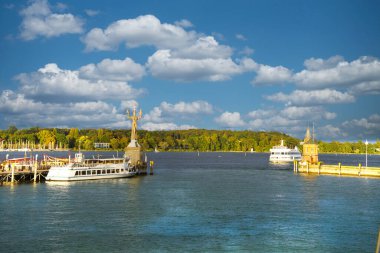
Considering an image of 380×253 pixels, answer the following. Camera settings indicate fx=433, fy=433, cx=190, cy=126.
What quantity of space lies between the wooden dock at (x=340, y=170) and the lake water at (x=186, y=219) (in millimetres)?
23998

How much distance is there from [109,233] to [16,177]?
6245 cm

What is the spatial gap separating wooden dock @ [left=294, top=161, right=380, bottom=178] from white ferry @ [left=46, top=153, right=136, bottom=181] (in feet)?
176

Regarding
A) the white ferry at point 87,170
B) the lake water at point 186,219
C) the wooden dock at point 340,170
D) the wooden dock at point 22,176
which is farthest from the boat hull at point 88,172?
the wooden dock at point 340,170

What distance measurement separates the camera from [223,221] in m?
56.6

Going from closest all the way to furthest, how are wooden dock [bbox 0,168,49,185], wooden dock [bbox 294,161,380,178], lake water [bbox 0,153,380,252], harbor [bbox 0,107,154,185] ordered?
lake water [bbox 0,153,380,252] < wooden dock [bbox 0,168,49,185] < harbor [bbox 0,107,154,185] < wooden dock [bbox 294,161,380,178]

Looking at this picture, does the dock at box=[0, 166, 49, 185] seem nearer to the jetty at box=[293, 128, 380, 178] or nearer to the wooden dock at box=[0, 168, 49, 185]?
the wooden dock at box=[0, 168, 49, 185]

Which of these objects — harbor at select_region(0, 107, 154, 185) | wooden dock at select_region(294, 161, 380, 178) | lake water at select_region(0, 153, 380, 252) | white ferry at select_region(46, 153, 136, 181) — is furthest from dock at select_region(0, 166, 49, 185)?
wooden dock at select_region(294, 161, 380, 178)

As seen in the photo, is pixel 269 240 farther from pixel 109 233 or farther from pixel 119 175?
pixel 119 175

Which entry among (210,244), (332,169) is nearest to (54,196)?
(210,244)

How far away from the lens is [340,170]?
123500mm

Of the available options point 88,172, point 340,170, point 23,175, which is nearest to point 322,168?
point 340,170

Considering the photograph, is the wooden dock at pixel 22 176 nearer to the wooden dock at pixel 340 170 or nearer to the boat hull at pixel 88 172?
the boat hull at pixel 88 172

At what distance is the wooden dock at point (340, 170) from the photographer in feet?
385

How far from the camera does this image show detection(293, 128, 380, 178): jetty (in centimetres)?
11769
